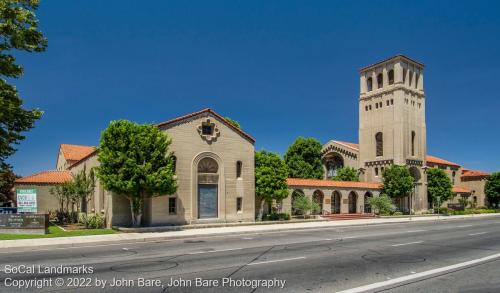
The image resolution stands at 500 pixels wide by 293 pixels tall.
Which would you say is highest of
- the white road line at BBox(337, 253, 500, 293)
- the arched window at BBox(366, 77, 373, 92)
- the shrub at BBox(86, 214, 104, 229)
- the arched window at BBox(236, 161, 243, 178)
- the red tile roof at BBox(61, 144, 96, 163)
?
the arched window at BBox(366, 77, 373, 92)

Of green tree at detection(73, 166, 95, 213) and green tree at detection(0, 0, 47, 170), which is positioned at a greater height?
green tree at detection(0, 0, 47, 170)

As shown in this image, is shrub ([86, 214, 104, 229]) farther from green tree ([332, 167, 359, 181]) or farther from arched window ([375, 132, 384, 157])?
arched window ([375, 132, 384, 157])

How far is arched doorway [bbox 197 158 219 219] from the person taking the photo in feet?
101

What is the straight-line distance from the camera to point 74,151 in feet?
162

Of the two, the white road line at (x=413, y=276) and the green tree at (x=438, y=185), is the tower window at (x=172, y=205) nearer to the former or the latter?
the white road line at (x=413, y=276)

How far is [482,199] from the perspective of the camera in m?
76.3

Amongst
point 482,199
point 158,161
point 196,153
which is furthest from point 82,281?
point 482,199

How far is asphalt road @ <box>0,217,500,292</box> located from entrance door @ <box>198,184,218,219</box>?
11.3 metres

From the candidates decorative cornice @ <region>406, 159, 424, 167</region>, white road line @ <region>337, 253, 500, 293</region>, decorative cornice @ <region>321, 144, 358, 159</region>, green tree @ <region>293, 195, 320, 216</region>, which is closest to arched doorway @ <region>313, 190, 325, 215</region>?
green tree @ <region>293, 195, 320, 216</region>

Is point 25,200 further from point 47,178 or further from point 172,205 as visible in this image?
point 47,178

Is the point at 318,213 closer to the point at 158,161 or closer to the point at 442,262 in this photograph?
the point at 158,161

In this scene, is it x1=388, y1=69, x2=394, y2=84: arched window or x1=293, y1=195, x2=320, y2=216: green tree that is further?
x1=388, y1=69, x2=394, y2=84: arched window

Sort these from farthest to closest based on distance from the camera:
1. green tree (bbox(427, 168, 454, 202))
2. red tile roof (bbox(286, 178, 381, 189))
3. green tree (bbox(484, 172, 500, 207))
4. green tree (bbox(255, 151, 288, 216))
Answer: green tree (bbox(484, 172, 500, 207)) → green tree (bbox(427, 168, 454, 202)) → red tile roof (bbox(286, 178, 381, 189)) → green tree (bbox(255, 151, 288, 216))

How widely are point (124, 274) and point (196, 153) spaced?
19274 millimetres
